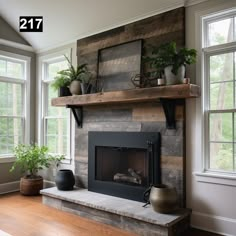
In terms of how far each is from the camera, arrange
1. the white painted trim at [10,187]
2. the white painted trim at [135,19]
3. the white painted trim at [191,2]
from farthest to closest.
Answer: the white painted trim at [10,187]
the white painted trim at [135,19]
the white painted trim at [191,2]

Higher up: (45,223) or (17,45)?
→ (17,45)

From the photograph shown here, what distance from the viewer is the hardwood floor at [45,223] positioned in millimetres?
2994

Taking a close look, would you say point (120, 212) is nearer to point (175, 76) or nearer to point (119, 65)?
point (175, 76)

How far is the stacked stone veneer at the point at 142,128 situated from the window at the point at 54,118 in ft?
1.45

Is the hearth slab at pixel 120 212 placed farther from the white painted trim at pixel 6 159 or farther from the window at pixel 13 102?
the window at pixel 13 102

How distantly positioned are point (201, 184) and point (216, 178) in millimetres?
209

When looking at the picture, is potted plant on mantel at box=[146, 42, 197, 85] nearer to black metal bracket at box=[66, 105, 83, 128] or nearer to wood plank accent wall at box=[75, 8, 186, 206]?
wood plank accent wall at box=[75, 8, 186, 206]

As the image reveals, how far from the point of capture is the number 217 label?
14.9 feet

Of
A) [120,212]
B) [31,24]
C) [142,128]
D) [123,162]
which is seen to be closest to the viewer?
[120,212]

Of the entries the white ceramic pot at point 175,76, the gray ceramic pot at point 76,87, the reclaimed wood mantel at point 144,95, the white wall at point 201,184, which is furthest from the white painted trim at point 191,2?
the gray ceramic pot at point 76,87

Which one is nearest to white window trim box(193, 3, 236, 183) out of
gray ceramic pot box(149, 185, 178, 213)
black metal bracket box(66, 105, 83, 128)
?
gray ceramic pot box(149, 185, 178, 213)

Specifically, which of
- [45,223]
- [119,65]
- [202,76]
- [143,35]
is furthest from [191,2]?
[45,223]

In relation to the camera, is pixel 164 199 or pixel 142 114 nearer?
pixel 164 199

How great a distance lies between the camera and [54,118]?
5.02 meters
